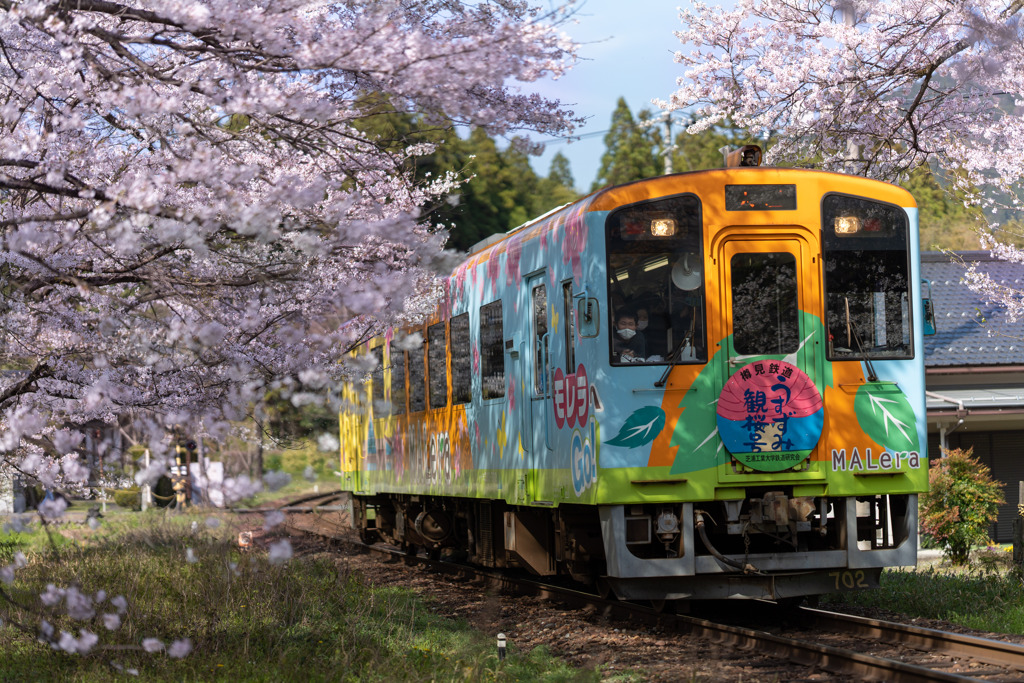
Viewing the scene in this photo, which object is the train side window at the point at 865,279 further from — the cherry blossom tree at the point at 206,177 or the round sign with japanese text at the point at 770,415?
the cherry blossom tree at the point at 206,177

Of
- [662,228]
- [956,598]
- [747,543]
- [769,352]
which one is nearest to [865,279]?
[769,352]

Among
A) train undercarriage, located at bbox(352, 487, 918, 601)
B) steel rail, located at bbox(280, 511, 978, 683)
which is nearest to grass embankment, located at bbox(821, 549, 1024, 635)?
train undercarriage, located at bbox(352, 487, 918, 601)

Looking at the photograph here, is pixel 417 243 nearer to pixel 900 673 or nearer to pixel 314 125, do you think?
pixel 314 125

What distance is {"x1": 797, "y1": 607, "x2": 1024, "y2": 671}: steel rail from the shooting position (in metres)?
7.14

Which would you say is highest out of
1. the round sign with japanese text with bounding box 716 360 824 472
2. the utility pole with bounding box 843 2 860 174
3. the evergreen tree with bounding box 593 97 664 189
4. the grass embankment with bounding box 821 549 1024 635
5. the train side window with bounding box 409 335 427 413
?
the evergreen tree with bounding box 593 97 664 189

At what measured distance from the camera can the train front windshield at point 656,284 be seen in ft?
27.5

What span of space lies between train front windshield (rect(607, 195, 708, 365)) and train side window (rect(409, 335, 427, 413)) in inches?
202

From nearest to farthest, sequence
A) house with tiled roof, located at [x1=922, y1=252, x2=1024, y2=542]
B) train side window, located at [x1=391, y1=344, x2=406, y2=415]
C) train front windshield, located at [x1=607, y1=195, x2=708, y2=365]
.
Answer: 1. train front windshield, located at [x1=607, y1=195, x2=708, y2=365]
2. train side window, located at [x1=391, y1=344, x2=406, y2=415]
3. house with tiled roof, located at [x1=922, y1=252, x2=1024, y2=542]

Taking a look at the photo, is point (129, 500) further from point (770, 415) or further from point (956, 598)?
point (770, 415)

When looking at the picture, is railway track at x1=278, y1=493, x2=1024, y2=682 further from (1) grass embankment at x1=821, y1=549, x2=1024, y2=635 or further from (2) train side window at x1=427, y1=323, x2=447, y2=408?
(2) train side window at x1=427, y1=323, x2=447, y2=408

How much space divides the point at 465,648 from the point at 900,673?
9.98 ft

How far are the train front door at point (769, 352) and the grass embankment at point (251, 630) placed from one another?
216 centimetres

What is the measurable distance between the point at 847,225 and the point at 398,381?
7.13 meters

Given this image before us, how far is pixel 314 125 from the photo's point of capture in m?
6.86
